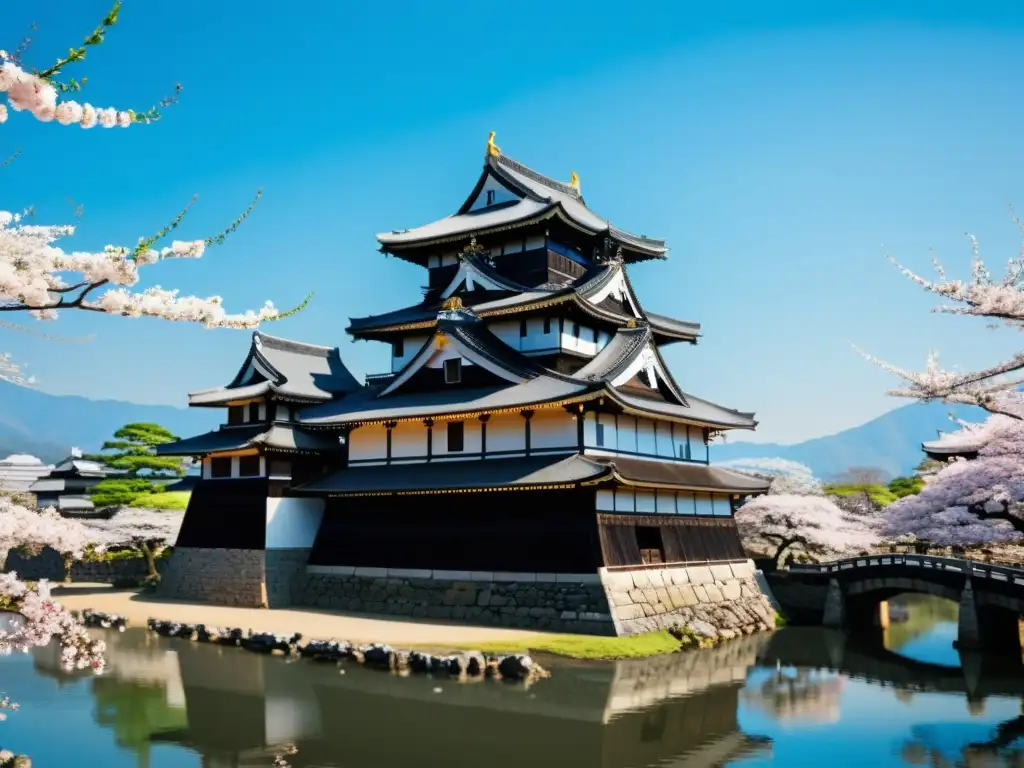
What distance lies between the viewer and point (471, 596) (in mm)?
26422

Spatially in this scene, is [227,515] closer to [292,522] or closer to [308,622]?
[292,522]

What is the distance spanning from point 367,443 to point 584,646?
12.3m

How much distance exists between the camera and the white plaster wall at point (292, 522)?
30.5 metres

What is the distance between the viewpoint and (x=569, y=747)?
15.2 metres

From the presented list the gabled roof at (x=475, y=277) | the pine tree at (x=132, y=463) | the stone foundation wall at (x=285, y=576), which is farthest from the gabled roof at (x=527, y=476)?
the pine tree at (x=132, y=463)

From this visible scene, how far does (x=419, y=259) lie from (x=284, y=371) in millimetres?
7671

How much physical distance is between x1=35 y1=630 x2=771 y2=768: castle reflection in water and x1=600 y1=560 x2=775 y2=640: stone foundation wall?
2009mm

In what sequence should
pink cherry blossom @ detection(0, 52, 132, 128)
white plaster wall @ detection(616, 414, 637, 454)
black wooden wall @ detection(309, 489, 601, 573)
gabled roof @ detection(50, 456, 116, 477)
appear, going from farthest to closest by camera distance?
gabled roof @ detection(50, 456, 116, 477) → white plaster wall @ detection(616, 414, 637, 454) → black wooden wall @ detection(309, 489, 601, 573) → pink cherry blossom @ detection(0, 52, 132, 128)

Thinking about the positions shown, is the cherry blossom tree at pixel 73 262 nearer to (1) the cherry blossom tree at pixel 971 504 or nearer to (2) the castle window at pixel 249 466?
(2) the castle window at pixel 249 466

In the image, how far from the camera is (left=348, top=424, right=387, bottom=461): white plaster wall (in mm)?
30531

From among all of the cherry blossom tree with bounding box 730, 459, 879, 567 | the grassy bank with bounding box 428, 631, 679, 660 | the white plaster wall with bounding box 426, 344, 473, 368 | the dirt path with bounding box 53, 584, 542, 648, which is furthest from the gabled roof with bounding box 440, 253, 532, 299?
the cherry blossom tree with bounding box 730, 459, 879, 567

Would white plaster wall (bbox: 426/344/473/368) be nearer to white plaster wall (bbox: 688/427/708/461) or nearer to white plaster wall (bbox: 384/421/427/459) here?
white plaster wall (bbox: 384/421/427/459)

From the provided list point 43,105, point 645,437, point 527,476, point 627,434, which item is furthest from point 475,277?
point 43,105

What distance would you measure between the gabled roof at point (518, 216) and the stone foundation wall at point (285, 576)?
13459 mm
